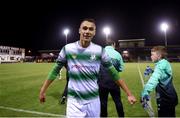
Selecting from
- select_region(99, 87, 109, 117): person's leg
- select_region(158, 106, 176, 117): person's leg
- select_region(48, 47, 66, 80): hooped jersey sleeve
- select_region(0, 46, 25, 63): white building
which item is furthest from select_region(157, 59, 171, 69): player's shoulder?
select_region(0, 46, 25, 63): white building

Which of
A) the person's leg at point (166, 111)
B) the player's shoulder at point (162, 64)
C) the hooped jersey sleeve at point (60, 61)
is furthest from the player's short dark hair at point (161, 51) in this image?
the hooped jersey sleeve at point (60, 61)

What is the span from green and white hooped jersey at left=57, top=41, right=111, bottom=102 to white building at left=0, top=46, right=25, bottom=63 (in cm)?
6948

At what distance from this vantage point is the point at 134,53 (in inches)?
3162

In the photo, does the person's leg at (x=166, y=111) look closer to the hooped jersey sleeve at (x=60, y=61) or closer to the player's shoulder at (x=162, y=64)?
the player's shoulder at (x=162, y=64)

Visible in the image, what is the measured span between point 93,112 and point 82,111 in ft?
0.57

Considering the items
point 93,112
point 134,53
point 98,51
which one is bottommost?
point 93,112

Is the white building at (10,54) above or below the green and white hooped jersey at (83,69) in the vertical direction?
above

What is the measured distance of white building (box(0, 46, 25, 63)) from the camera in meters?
73.2

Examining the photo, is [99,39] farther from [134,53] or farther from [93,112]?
[93,112]

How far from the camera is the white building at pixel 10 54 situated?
73.2 m

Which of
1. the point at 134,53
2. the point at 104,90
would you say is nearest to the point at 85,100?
the point at 104,90

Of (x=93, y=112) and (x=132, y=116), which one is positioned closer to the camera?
(x=93, y=112)

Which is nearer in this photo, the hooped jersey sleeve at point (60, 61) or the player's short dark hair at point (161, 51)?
the hooped jersey sleeve at point (60, 61)

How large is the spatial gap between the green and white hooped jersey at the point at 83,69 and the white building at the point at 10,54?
69.5 metres
